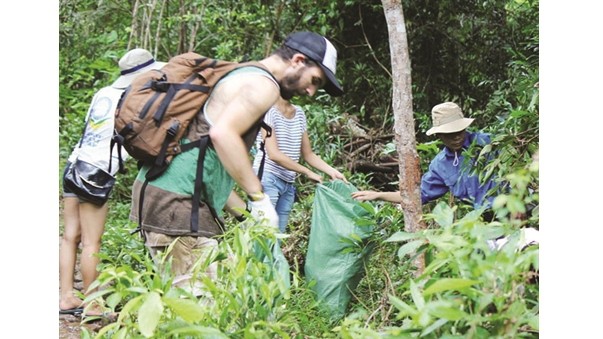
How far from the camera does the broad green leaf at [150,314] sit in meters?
1.92

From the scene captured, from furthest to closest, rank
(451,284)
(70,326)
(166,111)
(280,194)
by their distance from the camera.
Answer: (280,194), (70,326), (166,111), (451,284)

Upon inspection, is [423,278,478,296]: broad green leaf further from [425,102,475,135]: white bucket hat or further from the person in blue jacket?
[425,102,475,135]: white bucket hat

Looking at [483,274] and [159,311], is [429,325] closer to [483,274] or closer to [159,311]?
[483,274]

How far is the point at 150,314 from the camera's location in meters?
1.95

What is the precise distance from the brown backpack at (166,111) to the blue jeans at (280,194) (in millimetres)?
1860

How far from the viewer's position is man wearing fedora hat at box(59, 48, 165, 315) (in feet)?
15.3

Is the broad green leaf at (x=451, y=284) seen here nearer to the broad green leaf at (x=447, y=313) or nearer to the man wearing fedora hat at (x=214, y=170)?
the broad green leaf at (x=447, y=313)

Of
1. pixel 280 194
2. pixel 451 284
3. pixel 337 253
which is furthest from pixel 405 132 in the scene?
pixel 280 194

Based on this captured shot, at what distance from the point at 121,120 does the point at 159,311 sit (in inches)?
60.7

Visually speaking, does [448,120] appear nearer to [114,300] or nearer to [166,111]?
[166,111]

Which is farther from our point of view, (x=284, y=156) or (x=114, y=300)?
(x=284, y=156)

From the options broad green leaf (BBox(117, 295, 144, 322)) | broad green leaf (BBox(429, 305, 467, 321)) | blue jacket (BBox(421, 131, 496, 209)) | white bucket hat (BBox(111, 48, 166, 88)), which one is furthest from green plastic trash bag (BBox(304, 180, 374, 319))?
broad green leaf (BBox(429, 305, 467, 321))

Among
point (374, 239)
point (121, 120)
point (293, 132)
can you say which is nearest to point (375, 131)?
point (293, 132)

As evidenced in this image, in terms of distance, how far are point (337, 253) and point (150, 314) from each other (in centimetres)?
237
